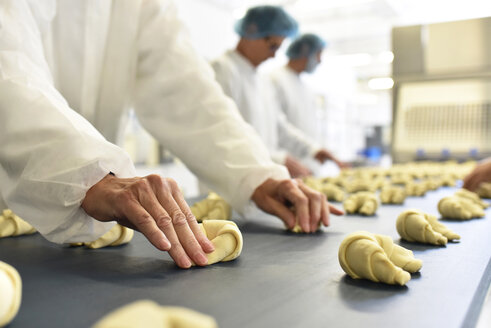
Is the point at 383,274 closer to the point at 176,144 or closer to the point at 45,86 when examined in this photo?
the point at 45,86

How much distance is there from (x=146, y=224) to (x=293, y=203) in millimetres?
475

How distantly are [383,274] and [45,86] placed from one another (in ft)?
2.45

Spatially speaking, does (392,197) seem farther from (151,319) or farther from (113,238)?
(151,319)

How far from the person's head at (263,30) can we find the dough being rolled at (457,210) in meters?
2.07

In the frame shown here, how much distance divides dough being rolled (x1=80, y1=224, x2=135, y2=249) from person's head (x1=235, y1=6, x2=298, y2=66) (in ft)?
7.81

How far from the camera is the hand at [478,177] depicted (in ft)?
5.50

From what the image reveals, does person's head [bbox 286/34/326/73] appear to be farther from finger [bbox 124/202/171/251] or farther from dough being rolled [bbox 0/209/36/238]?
finger [bbox 124/202/171/251]

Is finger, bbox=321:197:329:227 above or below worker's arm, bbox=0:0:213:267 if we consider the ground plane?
below

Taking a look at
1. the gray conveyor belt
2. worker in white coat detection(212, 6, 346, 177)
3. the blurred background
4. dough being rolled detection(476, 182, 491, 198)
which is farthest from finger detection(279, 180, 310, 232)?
the blurred background

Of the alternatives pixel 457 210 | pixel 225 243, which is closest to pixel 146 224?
pixel 225 243

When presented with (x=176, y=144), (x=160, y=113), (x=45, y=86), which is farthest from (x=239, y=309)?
(x=160, y=113)

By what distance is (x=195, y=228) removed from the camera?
74 centimetres

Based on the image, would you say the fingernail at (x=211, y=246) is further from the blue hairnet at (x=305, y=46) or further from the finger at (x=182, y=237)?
the blue hairnet at (x=305, y=46)

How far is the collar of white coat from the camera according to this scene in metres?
3.13
